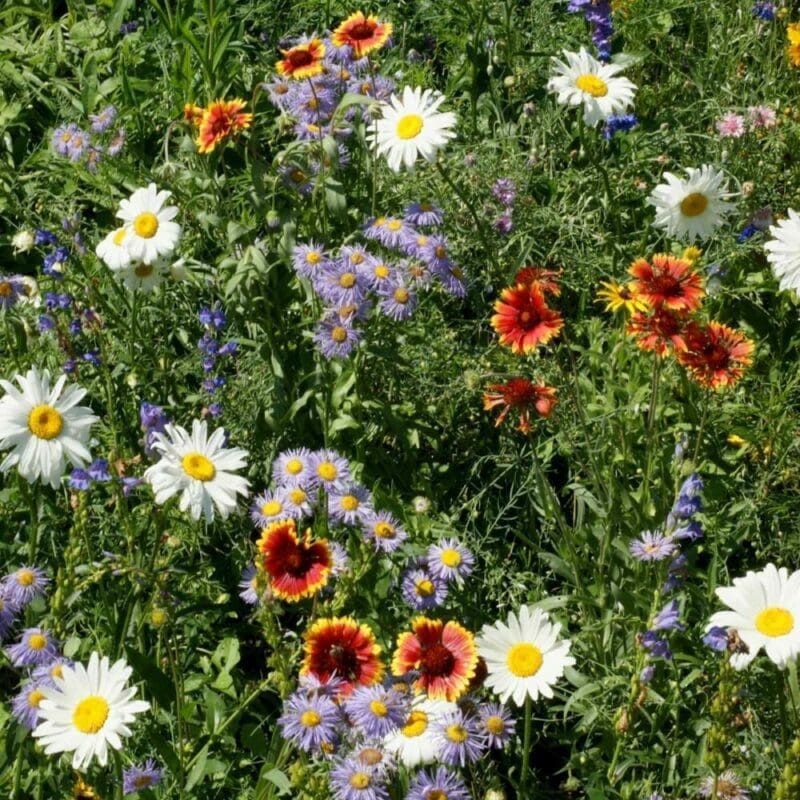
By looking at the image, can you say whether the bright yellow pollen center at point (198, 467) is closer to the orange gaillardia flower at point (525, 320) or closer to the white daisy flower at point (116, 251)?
the orange gaillardia flower at point (525, 320)

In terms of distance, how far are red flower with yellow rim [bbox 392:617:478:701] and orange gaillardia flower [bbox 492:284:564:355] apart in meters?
0.52

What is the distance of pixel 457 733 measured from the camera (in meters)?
1.99

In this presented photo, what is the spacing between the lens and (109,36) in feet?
14.4

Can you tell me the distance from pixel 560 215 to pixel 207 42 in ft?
4.09

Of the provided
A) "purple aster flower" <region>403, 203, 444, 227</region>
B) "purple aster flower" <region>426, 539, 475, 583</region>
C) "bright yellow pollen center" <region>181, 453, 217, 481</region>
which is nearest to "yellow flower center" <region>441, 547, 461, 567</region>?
"purple aster flower" <region>426, 539, 475, 583</region>

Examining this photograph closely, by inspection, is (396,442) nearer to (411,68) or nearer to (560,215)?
(560,215)

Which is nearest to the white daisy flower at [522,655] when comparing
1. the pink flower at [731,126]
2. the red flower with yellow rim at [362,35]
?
the red flower with yellow rim at [362,35]

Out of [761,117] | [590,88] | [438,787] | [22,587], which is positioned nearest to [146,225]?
[22,587]

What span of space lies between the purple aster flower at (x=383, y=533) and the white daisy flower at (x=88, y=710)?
0.57 meters

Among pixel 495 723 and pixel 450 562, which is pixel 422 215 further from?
pixel 495 723

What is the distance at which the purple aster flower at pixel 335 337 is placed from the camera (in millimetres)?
2803

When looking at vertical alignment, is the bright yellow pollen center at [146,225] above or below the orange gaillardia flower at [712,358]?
above

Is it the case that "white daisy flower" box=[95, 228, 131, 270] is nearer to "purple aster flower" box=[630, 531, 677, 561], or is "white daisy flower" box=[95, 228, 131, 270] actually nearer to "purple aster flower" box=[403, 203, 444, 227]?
"purple aster flower" box=[403, 203, 444, 227]

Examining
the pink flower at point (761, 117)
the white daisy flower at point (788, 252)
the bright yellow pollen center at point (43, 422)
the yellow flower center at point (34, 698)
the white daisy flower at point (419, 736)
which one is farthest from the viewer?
the pink flower at point (761, 117)
